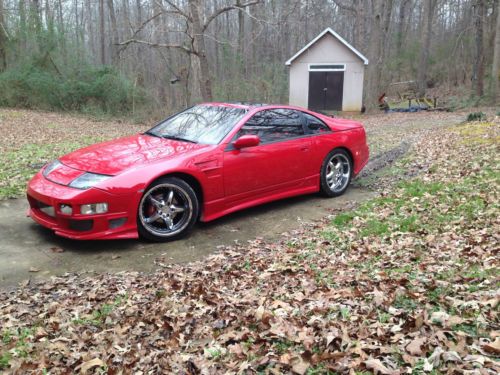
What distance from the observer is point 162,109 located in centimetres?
2189

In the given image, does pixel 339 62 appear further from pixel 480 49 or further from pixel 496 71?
pixel 480 49

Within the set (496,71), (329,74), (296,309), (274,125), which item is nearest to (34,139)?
(274,125)

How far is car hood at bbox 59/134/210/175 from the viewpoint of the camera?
16.5 feet

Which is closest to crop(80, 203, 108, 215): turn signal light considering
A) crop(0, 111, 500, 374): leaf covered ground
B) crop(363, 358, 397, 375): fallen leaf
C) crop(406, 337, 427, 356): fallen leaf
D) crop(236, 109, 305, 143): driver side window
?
crop(0, 111, 500, 374): leaf covered ground

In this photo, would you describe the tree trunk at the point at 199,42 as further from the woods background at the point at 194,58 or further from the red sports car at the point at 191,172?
the red sports car at the point at 191,172

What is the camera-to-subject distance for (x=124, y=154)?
535cm

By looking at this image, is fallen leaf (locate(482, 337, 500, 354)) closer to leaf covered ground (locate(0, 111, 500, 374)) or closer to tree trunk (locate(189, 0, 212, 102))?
leaf covered ground (locate(0, 111, 500, 374))

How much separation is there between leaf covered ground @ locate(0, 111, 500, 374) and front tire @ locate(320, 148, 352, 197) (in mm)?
1641

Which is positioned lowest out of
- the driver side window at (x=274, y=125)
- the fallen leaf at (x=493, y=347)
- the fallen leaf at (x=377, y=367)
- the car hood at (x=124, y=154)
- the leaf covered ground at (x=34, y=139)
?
the fallen leaf at (x=377, y=367)

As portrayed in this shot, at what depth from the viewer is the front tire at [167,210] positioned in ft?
16.5

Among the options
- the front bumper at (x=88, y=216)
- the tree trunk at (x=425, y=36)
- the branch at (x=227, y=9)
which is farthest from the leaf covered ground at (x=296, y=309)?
the tree trunk at (x=425, y=36)

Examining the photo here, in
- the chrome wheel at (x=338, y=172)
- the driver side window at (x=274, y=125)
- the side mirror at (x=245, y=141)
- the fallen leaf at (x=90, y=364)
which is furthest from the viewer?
the chrome wheel at (x=338, y=172)

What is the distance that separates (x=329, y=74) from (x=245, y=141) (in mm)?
21103

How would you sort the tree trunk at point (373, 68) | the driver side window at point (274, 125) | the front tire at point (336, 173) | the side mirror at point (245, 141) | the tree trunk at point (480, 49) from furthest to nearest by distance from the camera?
the tree trunk at point (480, 49), the tree trunk at point (373, 68), the front tire at point (336, 173), the driver side window at point (274, 125), the side mirror at point (245, 141)
